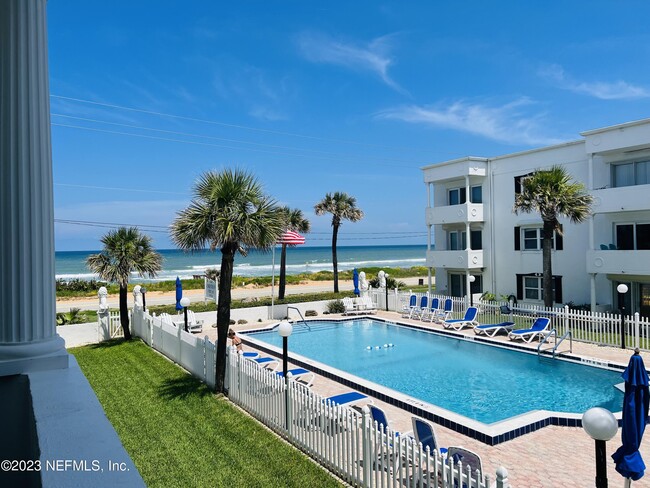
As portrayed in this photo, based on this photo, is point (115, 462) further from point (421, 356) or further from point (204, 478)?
point (421, 356)

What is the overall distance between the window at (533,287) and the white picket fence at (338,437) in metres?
19.1

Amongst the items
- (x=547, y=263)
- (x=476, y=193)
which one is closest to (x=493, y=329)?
(x=547, y=263)

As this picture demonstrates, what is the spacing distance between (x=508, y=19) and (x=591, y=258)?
11815 mm

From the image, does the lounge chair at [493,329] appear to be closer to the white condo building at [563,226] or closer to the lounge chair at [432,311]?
the lounge chair at [432,311]

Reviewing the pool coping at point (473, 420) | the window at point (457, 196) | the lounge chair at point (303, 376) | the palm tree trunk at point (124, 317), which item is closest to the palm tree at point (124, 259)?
the palm tree trunk at point (124, 317)

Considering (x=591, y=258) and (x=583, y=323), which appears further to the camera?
(x=591, y=258)

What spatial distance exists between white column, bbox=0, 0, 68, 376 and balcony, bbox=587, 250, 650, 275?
71.5 feet

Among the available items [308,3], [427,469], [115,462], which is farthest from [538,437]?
[308,3]

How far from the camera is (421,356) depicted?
16.1m

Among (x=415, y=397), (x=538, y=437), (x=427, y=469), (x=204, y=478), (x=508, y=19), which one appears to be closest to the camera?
(x=427, y=469)

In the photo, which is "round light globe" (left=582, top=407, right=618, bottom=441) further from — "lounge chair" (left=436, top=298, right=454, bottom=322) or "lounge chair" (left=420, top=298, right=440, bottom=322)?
"lounge chair" (left=420, top=298, right=440, bottom=322)

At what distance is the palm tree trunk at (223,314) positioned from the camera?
10.9m

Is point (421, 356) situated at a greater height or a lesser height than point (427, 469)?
lesser

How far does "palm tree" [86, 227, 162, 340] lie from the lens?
17.9 metres
